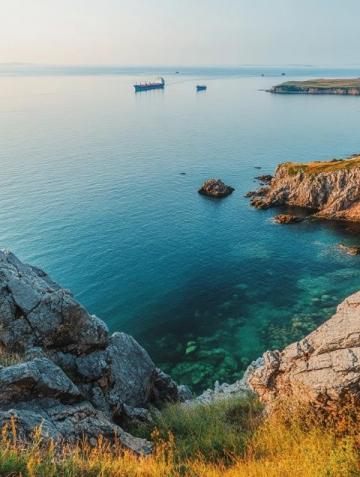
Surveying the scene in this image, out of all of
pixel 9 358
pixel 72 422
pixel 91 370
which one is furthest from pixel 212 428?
pixel 9 358

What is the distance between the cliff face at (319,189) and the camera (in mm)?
86812

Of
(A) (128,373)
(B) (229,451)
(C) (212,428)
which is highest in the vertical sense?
(B) (229,451)

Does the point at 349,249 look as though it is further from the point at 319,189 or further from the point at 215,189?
the point at 215,189

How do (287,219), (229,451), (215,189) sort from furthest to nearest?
(215,189), (287,219), (229,451)

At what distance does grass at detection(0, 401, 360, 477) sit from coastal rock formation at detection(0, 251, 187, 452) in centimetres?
230

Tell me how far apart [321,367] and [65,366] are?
11740mm

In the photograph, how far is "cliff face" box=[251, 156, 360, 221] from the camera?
86.8 m

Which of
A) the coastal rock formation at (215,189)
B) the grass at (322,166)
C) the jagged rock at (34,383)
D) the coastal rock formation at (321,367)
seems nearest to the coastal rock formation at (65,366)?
the jagged rock at (34,383)

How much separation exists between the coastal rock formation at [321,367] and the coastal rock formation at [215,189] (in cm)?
8540

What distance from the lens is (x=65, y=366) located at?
756 inches

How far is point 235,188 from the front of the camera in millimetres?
105750

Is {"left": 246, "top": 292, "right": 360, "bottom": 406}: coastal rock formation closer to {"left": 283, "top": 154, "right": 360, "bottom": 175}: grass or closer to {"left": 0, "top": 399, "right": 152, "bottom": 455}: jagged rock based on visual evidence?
{"left": 0, "top": 399, "right": 152, "bottom": 455}: jagged rock

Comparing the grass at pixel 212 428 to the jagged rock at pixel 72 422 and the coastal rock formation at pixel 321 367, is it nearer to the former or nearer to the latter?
the coastal rock formation at pixel 321 367

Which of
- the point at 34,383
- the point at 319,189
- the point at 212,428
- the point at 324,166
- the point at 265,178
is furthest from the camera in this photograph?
the point at 265,178
